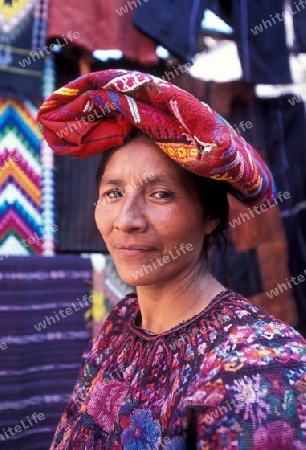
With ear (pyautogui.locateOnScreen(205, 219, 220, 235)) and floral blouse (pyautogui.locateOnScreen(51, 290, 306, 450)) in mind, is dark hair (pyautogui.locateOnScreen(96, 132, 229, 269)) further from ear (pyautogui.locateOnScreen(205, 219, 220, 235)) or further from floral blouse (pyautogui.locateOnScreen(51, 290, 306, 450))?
floral blouse (pyautogui.locateOnScreen(51, 290, 306, 450))

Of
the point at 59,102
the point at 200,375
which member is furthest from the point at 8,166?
the point at 200,375

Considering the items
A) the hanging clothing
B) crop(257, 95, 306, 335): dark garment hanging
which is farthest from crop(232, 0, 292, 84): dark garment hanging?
the hanging clothing

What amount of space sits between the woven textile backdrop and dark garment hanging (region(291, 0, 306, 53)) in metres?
1.53

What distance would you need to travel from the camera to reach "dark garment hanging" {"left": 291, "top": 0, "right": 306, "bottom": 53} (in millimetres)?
2338

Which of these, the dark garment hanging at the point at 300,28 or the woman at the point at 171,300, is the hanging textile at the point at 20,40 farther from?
the dark garment hanging at the point at 300,28

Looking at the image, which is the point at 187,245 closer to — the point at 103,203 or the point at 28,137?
the point at 103,203

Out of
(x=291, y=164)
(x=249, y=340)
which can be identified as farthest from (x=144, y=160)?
(x=291, y=164)

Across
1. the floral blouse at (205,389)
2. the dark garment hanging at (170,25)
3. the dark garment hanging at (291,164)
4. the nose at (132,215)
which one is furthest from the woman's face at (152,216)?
the dark garment hanging at (291,164)

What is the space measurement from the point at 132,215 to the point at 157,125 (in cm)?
21

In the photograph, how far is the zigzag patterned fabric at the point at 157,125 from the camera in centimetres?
92

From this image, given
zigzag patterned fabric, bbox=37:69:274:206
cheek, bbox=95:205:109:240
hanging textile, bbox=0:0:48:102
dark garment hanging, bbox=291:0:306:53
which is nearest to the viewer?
zigzag patterned fabric, bbox=37:69:274:206

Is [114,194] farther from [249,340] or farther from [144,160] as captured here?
[249,340]

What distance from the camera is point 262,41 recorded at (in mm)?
2301

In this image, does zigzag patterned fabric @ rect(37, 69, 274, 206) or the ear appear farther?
the ear
